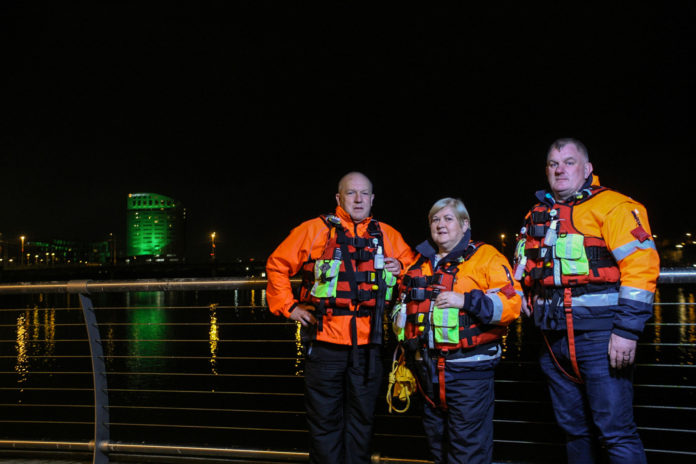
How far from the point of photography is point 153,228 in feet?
464

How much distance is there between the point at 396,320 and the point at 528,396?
21.7 m

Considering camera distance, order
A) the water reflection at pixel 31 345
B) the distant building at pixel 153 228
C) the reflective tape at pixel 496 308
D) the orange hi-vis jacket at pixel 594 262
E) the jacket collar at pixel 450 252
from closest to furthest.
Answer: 1. the orange hi-vis jacket at pixel 594 262
2. the reflective tape at pixel 496 308
3. the jacket collar at pixel 450 252
4. the water reflection at pixel 31 345
5. the distant building at pixel 153 228

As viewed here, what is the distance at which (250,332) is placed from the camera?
35.8m

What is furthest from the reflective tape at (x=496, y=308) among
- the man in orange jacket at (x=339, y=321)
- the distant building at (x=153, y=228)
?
the distant building at (x=153, y=228)

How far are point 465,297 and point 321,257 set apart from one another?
101 cm

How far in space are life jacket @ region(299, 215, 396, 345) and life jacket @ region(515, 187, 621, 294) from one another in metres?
0.88

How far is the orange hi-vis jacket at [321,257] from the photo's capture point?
279 cm

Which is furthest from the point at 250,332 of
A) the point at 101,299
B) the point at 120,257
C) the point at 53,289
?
the point at 120,257

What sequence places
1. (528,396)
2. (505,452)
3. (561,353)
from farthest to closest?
(528,396)
(505,452)
(561,353)

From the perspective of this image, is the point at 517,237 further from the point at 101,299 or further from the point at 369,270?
the point at 101,299

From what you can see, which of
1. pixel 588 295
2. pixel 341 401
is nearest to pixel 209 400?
pixel 341 401

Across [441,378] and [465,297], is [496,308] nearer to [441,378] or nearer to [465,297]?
[465,297]

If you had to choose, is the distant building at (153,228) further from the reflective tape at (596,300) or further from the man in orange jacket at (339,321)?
the reflective tape at (596,300)

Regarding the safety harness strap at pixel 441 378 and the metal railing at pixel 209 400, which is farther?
the metal railing at pixel 209 400
